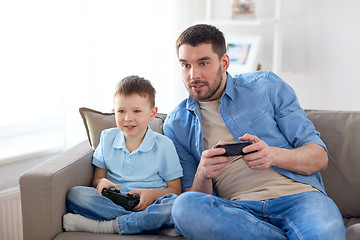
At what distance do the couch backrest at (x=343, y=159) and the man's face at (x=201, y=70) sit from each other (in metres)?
0.46

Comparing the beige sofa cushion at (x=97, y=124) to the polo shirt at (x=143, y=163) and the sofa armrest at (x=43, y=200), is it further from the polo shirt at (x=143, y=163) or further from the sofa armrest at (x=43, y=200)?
the sofa armrest at (x=43, y=200)

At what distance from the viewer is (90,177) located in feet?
6.62

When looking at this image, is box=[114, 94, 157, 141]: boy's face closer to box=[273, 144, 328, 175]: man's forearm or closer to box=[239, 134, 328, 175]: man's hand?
box=[239, 134, 328, 175]: man's hand

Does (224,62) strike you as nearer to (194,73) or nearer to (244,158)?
(194,73)

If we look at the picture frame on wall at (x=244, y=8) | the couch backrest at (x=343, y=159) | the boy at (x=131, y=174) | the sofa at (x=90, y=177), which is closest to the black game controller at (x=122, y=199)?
the boy at (x=131, y=174)

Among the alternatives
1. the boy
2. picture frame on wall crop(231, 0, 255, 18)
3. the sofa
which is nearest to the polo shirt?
the boy

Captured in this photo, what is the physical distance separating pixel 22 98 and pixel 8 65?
0.63ft

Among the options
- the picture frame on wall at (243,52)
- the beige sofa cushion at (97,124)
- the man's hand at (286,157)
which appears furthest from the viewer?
the picture frame on wall at (243,52)

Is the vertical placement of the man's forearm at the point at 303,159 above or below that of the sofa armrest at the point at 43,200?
above

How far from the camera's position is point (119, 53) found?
295cm

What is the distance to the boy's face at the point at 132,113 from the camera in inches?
75.6

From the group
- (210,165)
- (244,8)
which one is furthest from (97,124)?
(244,8)

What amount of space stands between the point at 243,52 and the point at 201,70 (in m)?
1.19

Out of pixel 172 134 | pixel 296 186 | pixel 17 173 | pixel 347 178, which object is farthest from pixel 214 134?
pixel 17 173
